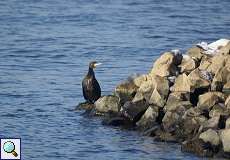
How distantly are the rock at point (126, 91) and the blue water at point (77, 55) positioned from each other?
106 cm

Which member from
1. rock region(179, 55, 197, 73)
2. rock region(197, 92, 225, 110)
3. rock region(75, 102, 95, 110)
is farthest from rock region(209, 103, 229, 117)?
rock region(75, 102, 95, 110)

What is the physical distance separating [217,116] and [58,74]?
37.4 ft

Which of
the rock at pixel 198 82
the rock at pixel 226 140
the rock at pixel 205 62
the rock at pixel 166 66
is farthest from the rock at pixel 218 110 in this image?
the rock at pixel 166 66

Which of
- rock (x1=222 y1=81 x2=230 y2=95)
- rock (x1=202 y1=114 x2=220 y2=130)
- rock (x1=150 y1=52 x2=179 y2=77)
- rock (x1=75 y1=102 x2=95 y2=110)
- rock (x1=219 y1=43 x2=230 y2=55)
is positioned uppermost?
rock (x1=219 y1=43 x2=230 y2=55)

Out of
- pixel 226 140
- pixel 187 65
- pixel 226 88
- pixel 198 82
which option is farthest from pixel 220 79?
pixel 226 140

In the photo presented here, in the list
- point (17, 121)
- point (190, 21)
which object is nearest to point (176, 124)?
point (17, 121)

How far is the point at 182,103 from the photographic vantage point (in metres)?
26.5

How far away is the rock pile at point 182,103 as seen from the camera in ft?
81.5

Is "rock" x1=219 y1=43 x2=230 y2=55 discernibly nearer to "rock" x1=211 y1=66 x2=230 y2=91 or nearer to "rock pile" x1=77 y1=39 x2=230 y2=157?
"rock pile" x1=77 y1=39 x2=230 y2=157

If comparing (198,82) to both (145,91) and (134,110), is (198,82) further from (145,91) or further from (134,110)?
(134,110)

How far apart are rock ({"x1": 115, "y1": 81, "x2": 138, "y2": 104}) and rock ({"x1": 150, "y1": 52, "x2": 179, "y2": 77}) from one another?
0.71 meters

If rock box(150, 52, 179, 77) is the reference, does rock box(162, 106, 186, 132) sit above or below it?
below

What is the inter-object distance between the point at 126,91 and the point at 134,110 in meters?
1.27

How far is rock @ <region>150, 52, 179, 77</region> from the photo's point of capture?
91.9 feet
